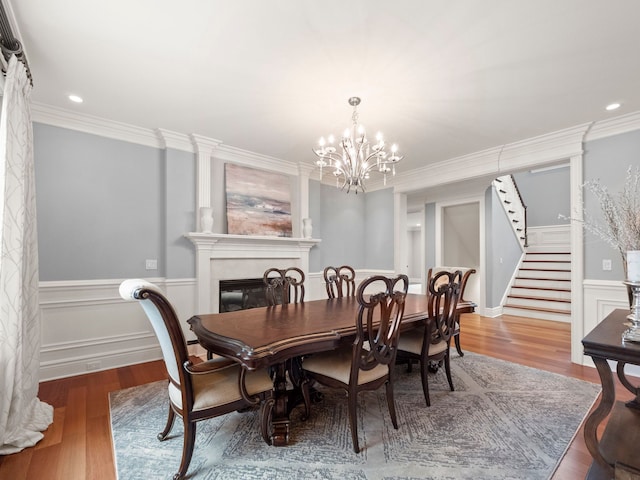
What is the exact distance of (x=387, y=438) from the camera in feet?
6.32

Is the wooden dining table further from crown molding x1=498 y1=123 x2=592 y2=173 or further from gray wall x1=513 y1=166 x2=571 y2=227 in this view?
gray wall x1=513 y1=166 x2=571 y2=227

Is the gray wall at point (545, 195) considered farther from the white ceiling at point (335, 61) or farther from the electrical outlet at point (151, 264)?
the electrical outlet at point (151, 264)

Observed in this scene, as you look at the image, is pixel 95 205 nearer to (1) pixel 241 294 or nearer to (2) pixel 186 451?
(1) pixel 241 294

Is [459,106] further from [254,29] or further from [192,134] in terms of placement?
[192,134]

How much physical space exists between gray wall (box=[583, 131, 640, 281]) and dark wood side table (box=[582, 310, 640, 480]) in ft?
6.49

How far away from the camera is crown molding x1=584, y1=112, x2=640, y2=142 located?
2969 millimetres

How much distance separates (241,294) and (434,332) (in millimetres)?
2461

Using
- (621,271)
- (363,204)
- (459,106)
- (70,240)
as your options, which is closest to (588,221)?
(621,271)

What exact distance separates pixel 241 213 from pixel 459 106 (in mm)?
2699

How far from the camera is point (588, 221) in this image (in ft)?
10.4

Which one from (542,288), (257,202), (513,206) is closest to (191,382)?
(257,202)

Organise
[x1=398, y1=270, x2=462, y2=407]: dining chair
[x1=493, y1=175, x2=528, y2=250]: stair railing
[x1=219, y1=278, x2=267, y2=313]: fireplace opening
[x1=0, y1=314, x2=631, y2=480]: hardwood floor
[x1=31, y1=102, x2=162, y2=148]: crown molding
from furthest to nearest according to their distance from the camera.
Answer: [x1=493, y1=175, x2=528, y2=250]: stair railing, [x1=219, y1=278, x2=267, y2=313]: fireplace opening, [x1=31, y1=102, x2=162, y2=148]: crown molding, [x1=398, y1=270, x2=462, y2=407]: dining chair, [x1=0, y1=314, x2=631, y2=480]: hardwood floor

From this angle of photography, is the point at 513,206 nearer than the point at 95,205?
No

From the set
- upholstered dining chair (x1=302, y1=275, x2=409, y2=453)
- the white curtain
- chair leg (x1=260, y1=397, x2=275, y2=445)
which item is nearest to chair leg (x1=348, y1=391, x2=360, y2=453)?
upholstered dining chair (x1=302, y1=275, x2=409, y2=453)
